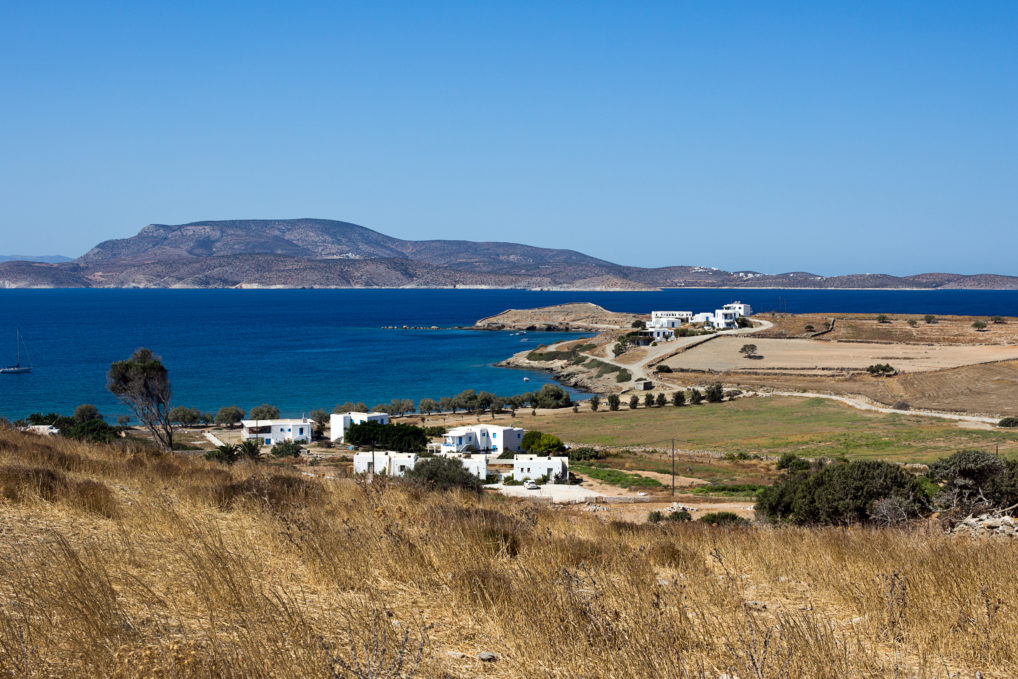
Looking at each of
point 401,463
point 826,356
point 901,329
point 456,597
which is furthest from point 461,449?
point 901,329

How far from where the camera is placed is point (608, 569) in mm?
5328

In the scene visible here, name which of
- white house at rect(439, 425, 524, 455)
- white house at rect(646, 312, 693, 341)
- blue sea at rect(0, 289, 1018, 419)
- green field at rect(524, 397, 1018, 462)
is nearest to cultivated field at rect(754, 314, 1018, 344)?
white house at rect(646, 312, 693, 341)

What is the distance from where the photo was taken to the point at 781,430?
155ft

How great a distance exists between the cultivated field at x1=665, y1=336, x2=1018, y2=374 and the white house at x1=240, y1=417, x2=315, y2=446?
45.5 meters

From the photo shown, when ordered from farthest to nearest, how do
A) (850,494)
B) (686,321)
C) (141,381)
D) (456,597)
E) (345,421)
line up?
1. (686,321)
2. (345,421)
3. (141,381)
4. (850,494)
5. (456,597)

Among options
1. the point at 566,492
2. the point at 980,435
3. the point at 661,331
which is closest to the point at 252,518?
the point at 566,492

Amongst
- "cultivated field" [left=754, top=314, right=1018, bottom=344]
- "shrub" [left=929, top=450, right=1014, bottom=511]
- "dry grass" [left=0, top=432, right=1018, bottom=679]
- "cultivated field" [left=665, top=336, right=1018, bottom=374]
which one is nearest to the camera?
"dry grass" [left=0, top=432, right=1018, bottom=679]

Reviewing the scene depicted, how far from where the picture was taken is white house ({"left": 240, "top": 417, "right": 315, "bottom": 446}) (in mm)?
44572

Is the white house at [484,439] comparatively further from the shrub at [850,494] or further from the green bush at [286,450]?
the shrub at [850,494]

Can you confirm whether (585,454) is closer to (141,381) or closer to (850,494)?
(141,381)

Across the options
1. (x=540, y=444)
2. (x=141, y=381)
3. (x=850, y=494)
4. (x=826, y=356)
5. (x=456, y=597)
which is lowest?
(x=540, y=444)

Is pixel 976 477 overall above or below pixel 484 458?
above

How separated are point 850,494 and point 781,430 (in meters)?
31.8

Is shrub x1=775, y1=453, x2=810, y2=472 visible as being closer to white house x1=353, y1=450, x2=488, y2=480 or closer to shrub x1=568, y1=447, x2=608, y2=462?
shrub x1=568, y1=447, x2=608, y2=462
